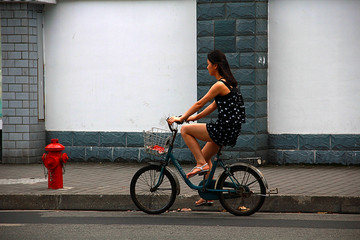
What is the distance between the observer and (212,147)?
744 cm

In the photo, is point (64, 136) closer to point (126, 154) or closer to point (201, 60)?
point (126, 154)

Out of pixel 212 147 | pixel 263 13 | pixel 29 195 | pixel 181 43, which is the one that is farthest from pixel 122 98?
pixel 212 147

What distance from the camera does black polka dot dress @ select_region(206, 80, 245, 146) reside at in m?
7.12

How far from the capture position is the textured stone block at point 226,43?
11.1m

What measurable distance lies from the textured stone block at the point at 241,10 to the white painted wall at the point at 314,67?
1.64 ft

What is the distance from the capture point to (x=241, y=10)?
36.1 feet

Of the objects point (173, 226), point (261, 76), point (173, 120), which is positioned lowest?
point (173, 226)

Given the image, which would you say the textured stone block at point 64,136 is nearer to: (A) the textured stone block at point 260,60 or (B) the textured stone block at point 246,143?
(B) the textured stone block at point 246,143

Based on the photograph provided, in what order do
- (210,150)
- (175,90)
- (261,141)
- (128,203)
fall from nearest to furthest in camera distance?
(210,150)
(128,203)
(261,141)
(175,90)

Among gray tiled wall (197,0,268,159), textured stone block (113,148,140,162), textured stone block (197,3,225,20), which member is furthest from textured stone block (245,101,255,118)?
textured stone block (113,148,140,162)

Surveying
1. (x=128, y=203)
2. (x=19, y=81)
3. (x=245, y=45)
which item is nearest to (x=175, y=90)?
(x=245, y=45)

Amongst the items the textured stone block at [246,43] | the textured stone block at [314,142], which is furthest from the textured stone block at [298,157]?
the textured stone block at [246,43]

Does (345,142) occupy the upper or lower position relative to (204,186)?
upper

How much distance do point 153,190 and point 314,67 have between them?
4.88 meters
